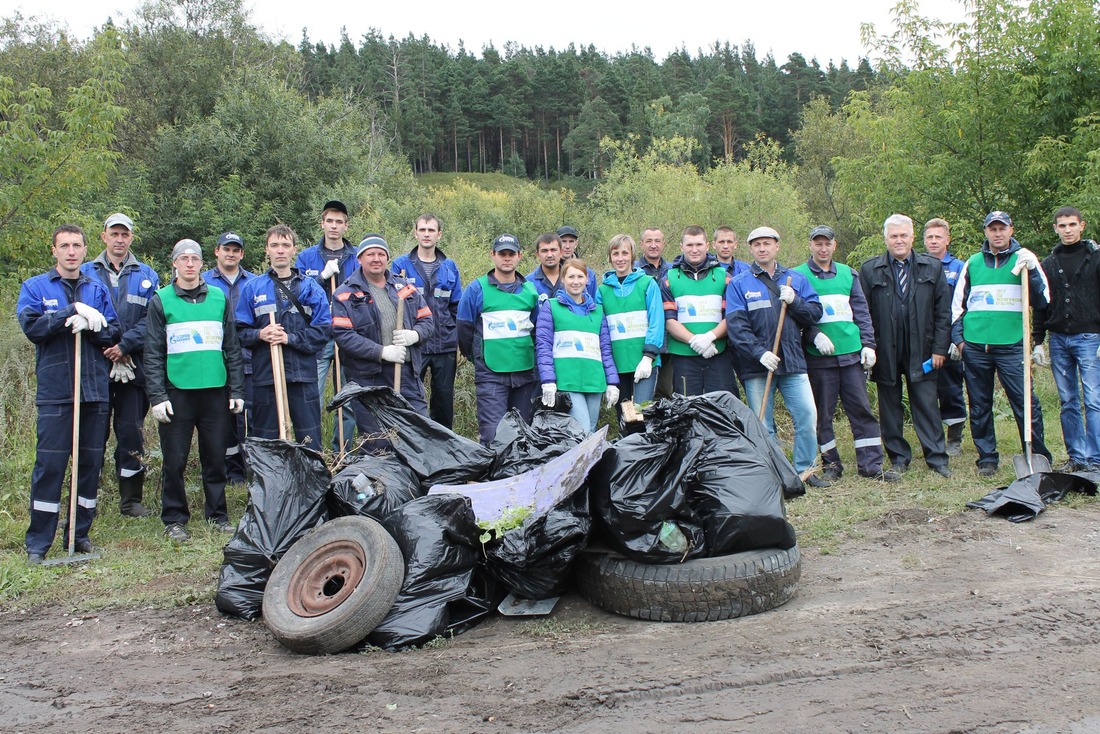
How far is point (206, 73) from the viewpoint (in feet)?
90.1

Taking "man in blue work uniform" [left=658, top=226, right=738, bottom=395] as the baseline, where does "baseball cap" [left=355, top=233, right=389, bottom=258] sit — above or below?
above

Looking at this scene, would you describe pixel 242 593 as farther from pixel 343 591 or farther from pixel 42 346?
pixel 42 346

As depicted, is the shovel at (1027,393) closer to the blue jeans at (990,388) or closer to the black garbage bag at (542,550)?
the blue jeans at (990,388)

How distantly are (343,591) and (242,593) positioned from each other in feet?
2.64

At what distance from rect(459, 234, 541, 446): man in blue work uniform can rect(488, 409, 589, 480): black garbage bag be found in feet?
3.94

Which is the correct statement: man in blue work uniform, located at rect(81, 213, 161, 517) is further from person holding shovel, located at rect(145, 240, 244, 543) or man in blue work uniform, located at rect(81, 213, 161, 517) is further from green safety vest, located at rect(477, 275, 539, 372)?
green safety vest, located at rect(477, 275, 539, 372)

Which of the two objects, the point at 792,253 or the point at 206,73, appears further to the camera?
the point at 206,73

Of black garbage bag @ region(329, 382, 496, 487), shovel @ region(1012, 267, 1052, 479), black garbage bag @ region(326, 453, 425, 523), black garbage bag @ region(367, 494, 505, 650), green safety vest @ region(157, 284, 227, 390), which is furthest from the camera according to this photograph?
shovel @ region(1012, 267, 1052, 479)

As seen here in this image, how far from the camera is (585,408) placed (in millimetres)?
6840

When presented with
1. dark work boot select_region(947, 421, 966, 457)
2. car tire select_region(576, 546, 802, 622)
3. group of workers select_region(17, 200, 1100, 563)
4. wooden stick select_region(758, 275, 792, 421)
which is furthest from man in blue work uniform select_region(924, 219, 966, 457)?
car tire select_region(576, 546, 802, 622)

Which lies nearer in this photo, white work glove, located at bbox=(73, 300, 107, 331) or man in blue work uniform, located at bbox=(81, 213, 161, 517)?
white work glove, located at bbox=(73, 300, 107, 331)

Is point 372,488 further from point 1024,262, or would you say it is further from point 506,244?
point 1024,262

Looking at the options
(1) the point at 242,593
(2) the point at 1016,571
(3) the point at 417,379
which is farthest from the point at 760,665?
(3) the point at 417,379

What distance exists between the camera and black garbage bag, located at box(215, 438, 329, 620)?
15.2 feet
